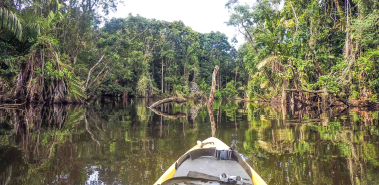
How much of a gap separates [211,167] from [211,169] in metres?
0.05

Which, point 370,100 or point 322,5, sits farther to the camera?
point 322,5

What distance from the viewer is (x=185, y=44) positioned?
3847cm

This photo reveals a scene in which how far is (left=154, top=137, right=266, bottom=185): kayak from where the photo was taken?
2150 mm

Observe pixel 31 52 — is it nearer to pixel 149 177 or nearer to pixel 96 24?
pixel 96 24

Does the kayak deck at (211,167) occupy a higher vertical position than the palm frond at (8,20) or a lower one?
lower

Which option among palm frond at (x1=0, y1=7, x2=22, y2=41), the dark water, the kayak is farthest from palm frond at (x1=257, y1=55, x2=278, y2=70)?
palm frond at (x1=0, y1=7, x2=22, y2=41)

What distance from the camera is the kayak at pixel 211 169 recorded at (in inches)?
84.7

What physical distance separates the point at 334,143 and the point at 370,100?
940 cm

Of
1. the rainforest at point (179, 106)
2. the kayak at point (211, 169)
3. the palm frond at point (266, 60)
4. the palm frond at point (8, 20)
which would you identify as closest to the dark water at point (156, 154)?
the rainforest at point (179, 106)

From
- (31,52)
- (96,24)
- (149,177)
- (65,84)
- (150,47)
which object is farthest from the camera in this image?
(150,47)

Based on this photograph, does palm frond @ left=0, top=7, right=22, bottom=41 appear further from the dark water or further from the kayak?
the kayak

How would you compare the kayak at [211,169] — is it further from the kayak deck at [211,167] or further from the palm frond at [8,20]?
the palm frond at [8,20]

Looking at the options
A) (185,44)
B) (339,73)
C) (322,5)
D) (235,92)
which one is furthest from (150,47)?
(339,73)

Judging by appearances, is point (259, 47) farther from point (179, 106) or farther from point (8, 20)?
point (8, 20)
